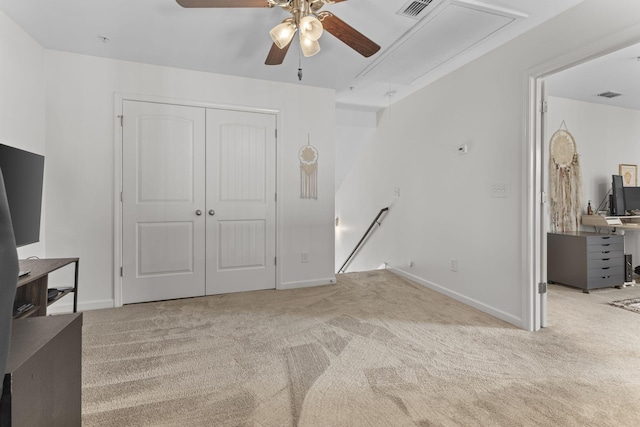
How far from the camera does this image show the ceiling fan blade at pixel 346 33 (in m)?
1.81

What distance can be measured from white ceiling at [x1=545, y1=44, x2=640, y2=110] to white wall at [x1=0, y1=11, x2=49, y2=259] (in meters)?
4.44

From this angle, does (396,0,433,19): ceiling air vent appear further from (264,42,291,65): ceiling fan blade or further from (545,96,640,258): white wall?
(545,96,640,258): white wall

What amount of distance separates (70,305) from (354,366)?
2.72 m

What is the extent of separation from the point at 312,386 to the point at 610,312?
3.01 m

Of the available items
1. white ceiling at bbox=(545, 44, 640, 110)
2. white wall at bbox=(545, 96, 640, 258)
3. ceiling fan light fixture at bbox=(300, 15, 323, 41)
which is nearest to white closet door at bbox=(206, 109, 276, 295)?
ceiling fan light fixture at bbox=(300, 15, 323, 41)

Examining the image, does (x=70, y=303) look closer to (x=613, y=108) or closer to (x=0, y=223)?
(x=0, y=223)

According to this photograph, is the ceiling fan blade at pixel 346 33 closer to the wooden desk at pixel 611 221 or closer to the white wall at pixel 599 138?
the white wall at pixel 599 138

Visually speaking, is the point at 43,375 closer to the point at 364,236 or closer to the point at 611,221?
the point at 364,236

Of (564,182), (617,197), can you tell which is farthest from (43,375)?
(617,197)

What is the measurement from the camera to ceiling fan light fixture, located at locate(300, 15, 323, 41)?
1.66 meters

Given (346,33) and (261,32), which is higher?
(261,32)

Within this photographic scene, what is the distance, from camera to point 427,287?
3.82 metres

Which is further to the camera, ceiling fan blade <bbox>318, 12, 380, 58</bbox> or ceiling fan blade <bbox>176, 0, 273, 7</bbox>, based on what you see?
ceiling fan blade <bbox>318, 12, 380, 58</bbox>

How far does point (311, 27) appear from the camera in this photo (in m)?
1.68
